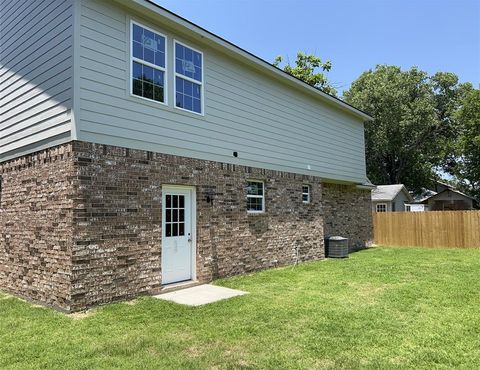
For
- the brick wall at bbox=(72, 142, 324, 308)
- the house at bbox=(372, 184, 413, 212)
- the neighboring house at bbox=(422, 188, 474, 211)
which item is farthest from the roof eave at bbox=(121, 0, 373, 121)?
the neighboring house at bbox=(422, 188, 474, 211)

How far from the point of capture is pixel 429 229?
701 inches

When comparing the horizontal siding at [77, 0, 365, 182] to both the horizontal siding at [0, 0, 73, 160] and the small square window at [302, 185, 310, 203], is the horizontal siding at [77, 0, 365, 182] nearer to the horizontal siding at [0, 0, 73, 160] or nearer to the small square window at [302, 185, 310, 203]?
the horizontal siding at [0, 0, 73, 160]

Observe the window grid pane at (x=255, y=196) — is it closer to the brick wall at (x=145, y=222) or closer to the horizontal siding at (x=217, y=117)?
the brick wall at (x=145, y=222)

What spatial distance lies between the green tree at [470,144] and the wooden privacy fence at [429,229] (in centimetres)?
1629

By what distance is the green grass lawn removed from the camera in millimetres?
4391

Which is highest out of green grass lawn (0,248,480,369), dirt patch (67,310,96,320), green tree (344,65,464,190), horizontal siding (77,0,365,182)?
green tree (344,65,464,190)

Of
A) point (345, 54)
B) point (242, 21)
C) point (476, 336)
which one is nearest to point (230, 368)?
point (476, 336)

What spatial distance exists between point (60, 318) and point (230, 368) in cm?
336

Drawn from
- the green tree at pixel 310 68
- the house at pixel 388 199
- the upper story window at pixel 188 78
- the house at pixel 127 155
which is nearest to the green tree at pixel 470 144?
the house at pixel 388 199

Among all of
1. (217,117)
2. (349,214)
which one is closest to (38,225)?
(217,117)

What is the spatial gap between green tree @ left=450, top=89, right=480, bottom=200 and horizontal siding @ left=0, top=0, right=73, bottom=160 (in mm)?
31650

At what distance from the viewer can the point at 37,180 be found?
24.6 feet

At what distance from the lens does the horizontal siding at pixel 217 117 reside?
23.2ft

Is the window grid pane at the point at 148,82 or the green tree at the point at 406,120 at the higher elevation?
the green tree at the point at 406,120
